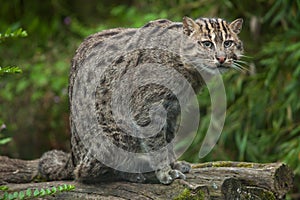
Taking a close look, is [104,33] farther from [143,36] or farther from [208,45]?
[208,45]

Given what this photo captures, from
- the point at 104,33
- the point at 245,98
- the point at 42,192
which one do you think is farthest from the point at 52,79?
the point at 42,192

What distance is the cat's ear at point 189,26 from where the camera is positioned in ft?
13.0

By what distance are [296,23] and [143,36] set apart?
2652 millimetres

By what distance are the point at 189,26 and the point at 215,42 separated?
23 cm

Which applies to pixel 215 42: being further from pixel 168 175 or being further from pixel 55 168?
pixel 55 168

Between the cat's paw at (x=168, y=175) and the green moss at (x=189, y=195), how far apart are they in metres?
0.21

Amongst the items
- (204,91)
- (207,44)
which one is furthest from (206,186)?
(204,91)

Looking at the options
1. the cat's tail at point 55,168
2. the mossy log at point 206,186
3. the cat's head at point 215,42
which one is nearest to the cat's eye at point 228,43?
the cat's head at point 215,42

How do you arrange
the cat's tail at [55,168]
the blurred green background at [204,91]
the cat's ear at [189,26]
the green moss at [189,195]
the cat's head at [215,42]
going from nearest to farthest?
the green moss at [189,195], the cat's head at [215,42], the cat's ear at [189,26], the cat's tail at [55,168], the blurred green background at [204,91]

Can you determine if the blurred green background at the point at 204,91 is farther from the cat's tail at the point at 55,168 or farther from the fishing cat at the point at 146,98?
the fishing cat at the point at 146,98

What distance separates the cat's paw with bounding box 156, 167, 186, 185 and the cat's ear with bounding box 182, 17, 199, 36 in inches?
34.8

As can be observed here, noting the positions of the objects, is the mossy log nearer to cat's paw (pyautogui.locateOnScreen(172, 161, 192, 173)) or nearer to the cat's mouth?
cat's paw (pyautogui.locateOnScreen(172, 161, 192, 173))

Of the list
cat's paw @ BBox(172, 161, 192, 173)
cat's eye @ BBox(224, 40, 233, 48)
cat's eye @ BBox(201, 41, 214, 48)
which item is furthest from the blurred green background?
cat's eye @ BBox(224, 40, 233, 48)

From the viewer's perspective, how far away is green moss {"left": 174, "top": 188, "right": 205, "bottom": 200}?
11.9 ft
